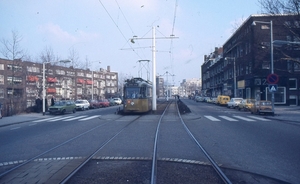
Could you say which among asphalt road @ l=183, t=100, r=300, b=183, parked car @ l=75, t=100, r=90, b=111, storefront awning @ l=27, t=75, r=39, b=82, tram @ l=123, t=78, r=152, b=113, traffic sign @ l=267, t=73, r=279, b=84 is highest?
storefront awning @ l=27, t=75, r=39, b=82

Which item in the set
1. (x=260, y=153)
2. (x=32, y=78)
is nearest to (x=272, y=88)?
(x=260, y=153)

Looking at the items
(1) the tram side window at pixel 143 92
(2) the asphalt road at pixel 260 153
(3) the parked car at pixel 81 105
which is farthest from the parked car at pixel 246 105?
(2) the asphalt road at pixel 260 153

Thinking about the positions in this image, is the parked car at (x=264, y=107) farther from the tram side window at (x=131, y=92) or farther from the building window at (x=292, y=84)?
the building window at (x=292, y=84)

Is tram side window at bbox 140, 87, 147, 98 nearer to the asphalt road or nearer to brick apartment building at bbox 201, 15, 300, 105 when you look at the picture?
brick apartment building at bbox 201, 15, 300, 105

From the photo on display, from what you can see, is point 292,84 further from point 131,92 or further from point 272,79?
point 131,92

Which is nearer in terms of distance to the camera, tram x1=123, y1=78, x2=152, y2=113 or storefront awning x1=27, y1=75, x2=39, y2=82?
tram x1=123, y1=78, x2=152, y2=113

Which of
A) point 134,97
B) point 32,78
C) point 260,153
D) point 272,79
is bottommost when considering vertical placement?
point 260,153

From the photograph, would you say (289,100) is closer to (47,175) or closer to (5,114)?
(5,114)

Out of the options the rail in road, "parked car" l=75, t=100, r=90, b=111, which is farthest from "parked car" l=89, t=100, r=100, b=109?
the rail in road

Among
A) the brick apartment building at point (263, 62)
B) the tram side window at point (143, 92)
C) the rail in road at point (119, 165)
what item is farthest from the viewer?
the brick apartment building at point (263, 62)

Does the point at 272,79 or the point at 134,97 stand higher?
the point at 272,79

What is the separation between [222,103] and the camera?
5328 centimetres

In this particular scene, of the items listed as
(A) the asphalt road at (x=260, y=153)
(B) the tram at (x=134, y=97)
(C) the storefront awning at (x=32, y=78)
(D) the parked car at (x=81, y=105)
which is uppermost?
(C) the storefront awning at (x=32, y=78)

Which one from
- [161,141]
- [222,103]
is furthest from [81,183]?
[222,103]
